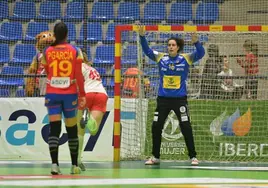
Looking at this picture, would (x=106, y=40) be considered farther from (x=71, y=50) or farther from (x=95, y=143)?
(x=71, y=50)

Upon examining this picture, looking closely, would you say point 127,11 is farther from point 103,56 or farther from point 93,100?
point 93,100

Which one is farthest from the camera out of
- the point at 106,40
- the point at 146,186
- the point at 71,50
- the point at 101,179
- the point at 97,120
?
the point at 106,40

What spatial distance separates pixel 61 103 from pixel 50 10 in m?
9.55

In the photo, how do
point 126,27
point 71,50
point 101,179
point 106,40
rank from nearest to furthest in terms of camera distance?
point 101,179
point 71,50
point 126,27
point 106,40

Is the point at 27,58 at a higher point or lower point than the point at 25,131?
higher

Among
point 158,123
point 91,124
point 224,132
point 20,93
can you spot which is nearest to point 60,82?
point 91,124

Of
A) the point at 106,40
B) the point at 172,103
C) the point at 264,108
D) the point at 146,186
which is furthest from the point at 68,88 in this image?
the point at 106,40

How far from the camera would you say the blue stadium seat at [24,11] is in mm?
17688

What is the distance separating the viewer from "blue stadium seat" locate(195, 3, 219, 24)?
17.7 m

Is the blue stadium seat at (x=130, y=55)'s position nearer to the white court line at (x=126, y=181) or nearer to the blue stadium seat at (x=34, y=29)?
the white court line at (x=126, y=181)

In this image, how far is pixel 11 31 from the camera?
1748 cm

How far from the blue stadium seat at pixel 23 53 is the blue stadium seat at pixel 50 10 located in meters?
1.10

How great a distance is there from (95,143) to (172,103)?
6.84 feet

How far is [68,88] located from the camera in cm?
848
